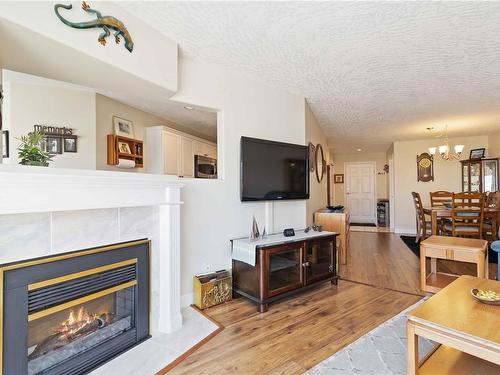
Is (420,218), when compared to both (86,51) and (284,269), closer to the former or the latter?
(284,269)

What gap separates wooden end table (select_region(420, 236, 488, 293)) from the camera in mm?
2596

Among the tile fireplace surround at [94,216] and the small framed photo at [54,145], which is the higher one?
the small framed photo at [54,145]

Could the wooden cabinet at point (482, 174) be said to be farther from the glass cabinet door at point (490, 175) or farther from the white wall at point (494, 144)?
the white wall at point (494, 144)

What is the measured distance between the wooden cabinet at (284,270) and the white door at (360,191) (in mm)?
6225

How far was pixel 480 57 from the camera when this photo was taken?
249 cm

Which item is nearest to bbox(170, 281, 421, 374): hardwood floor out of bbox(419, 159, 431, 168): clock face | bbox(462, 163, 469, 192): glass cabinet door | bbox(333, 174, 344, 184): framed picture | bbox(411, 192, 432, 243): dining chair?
bbox(411, 192, 432, 243): dining chair

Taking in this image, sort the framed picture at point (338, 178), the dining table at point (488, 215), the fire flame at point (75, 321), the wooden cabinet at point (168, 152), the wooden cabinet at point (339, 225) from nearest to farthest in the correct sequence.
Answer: the fire flame at point (75, 321) → the wooden cabinet at point (168, 152) → the wooden cabinet at point (339, 225) → the dining table at point (488, 215) → the framed picture at point (338, 178)

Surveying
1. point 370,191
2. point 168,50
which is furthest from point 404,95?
point 370,191

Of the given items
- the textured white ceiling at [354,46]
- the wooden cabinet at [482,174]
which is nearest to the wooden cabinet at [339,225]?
the textured white ceiling at [354,46]

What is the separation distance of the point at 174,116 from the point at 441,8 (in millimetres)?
3294

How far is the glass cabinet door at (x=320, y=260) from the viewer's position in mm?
2777

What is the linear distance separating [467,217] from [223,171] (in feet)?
13.2

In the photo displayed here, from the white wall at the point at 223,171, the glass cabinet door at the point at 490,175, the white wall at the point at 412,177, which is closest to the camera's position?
the white wall at the point at 223,171

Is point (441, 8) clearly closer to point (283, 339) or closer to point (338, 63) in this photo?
point (338, 63)
